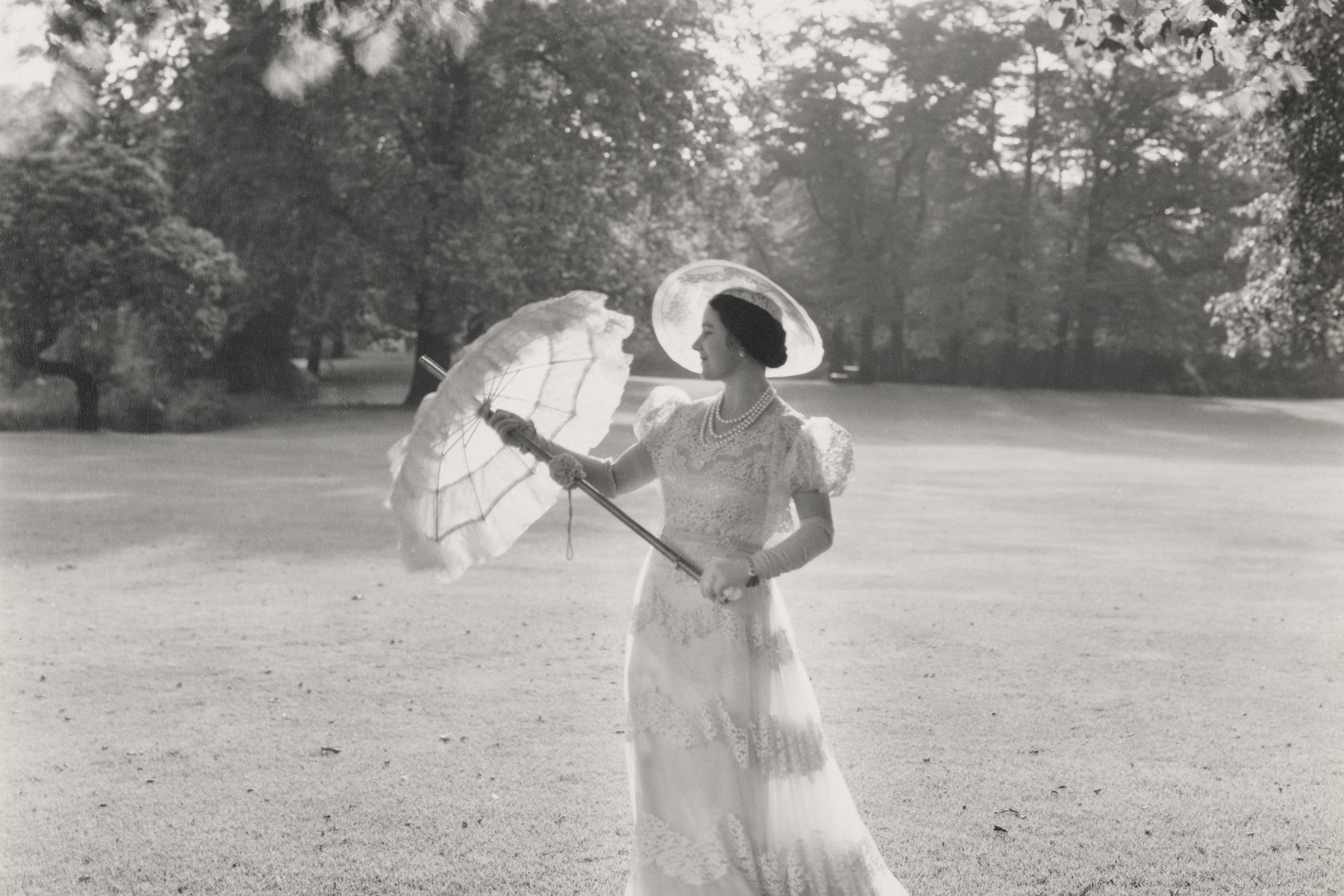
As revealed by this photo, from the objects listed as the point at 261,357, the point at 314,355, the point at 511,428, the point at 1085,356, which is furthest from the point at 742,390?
the point at 1085,356

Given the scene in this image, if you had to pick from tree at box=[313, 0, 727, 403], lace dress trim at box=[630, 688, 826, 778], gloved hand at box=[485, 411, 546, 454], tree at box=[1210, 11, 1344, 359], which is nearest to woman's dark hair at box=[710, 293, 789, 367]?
gloved hand at box=[485, 411, 546, 454]

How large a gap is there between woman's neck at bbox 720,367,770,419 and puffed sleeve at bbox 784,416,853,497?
0.19 m

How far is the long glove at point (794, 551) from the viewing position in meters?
3.70

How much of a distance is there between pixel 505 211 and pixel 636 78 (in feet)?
13.0

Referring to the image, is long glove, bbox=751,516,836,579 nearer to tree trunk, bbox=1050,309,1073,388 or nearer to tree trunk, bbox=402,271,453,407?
tree trunk, bbox=402,271,453,407

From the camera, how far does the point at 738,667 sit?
398 cm

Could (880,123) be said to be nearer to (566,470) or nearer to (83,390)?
(83,390)

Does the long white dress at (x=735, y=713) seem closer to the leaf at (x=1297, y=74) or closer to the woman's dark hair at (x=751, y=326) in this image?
the woman's dark hair at (x=751, y=326)

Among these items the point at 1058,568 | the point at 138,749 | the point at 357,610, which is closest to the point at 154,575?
the point at 357,610

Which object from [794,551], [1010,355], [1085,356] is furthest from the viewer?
A: [1010,355]

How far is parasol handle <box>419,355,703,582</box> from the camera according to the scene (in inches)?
148

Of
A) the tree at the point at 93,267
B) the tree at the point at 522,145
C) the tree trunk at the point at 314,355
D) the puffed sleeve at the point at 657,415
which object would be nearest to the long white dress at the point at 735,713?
the puffed sleeve at the point at 657,415

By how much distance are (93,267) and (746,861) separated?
24.4m

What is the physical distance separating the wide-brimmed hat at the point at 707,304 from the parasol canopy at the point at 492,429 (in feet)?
0.49
